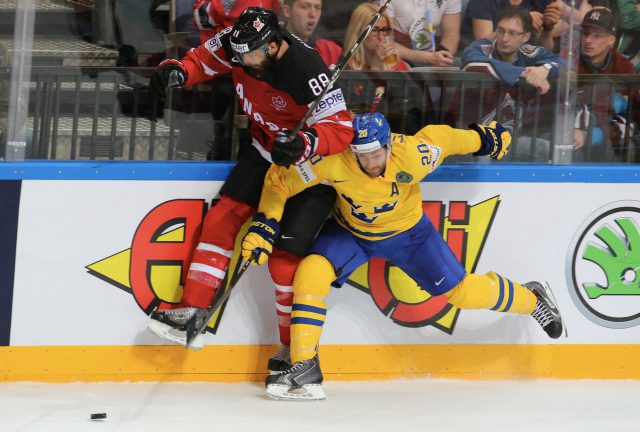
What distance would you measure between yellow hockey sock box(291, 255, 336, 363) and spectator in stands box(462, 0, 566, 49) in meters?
1.13

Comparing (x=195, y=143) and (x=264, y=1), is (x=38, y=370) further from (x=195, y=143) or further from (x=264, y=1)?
(x=264, y=1)

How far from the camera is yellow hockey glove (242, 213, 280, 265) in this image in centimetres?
411

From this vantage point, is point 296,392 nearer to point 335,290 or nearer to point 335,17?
point 335,290

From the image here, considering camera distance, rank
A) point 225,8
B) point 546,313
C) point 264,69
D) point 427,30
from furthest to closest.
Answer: point 546,313, point 427,30, point 225,8, point 264,69

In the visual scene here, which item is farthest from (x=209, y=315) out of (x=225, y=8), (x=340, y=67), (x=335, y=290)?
(x=225, y=8)

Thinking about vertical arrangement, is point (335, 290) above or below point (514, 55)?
below

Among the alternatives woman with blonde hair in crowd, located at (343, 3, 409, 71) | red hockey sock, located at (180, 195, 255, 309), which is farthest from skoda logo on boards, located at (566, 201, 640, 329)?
red hockey sock, located at (180, 195, 255, 309)

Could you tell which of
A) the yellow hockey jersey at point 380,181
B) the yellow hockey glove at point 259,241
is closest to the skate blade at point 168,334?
the yellow hockey glove at point 259,241

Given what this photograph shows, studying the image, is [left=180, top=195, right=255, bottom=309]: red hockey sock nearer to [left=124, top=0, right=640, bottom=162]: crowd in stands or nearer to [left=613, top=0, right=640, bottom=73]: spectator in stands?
[left=124, top=0, right=640, bottom=162]: crowd in stands

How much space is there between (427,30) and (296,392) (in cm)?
152

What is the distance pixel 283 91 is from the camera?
4.13 metres

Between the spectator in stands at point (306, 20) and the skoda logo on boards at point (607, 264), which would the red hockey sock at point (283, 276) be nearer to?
the spectator in stands at point (306, 20)

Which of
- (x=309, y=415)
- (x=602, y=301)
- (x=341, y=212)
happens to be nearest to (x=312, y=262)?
(x=341, y=212)

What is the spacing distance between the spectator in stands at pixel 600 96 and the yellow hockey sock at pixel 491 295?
66cm
